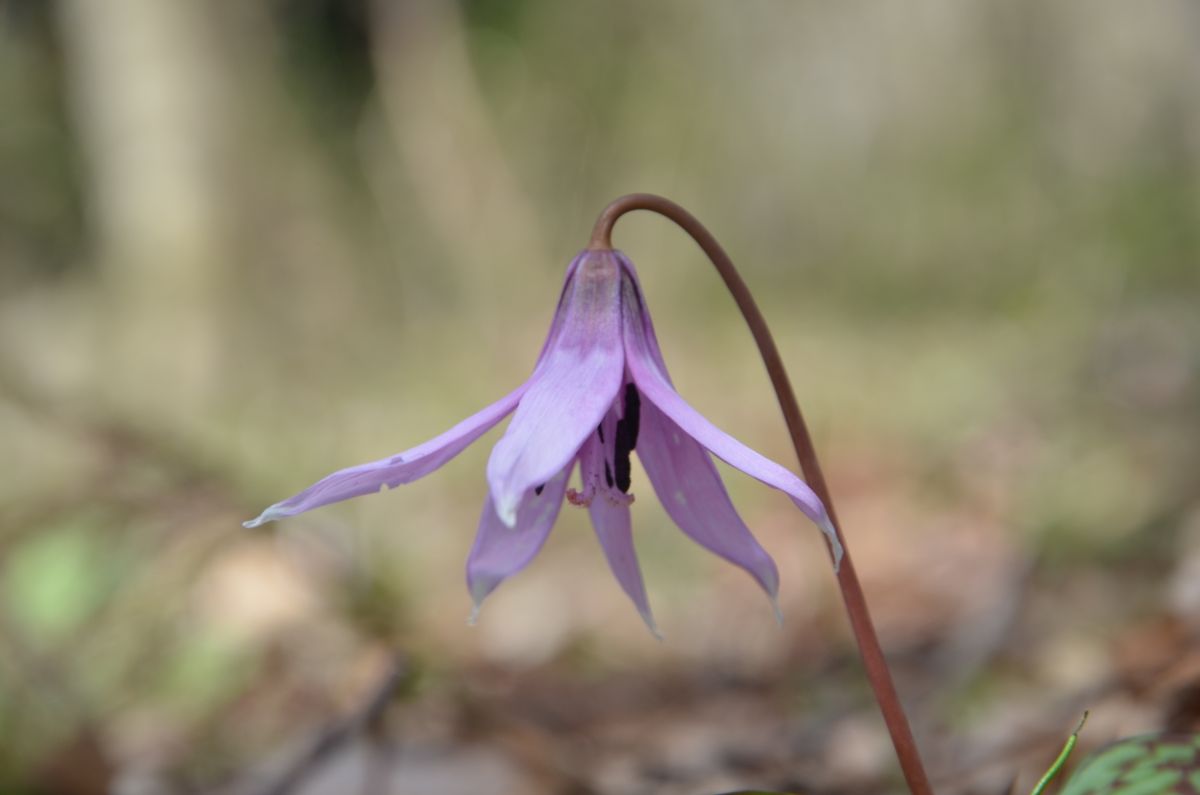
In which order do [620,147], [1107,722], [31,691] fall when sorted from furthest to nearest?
[620,147] → [31,691] → [1107,722]

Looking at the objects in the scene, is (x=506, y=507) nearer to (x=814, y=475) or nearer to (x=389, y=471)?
(x=389, y=471)

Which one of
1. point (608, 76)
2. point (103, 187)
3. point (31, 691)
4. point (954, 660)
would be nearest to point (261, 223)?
point (103, 187)

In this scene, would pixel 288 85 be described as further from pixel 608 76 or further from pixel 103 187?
pixel 608 76

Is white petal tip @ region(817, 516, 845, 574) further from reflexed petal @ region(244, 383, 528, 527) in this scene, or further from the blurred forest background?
the blurred forest background

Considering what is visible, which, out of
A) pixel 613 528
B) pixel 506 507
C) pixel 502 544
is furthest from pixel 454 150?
pixel 506 507

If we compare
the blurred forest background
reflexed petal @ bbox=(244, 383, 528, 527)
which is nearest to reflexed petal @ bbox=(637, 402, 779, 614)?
reflexed petal @ bbox=(244, 383, 528, 527)

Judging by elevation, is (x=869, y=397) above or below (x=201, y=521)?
above

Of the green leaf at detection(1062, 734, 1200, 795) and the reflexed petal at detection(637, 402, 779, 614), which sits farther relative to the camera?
the reflexed petal at detection(637, 402, 779, 614)
